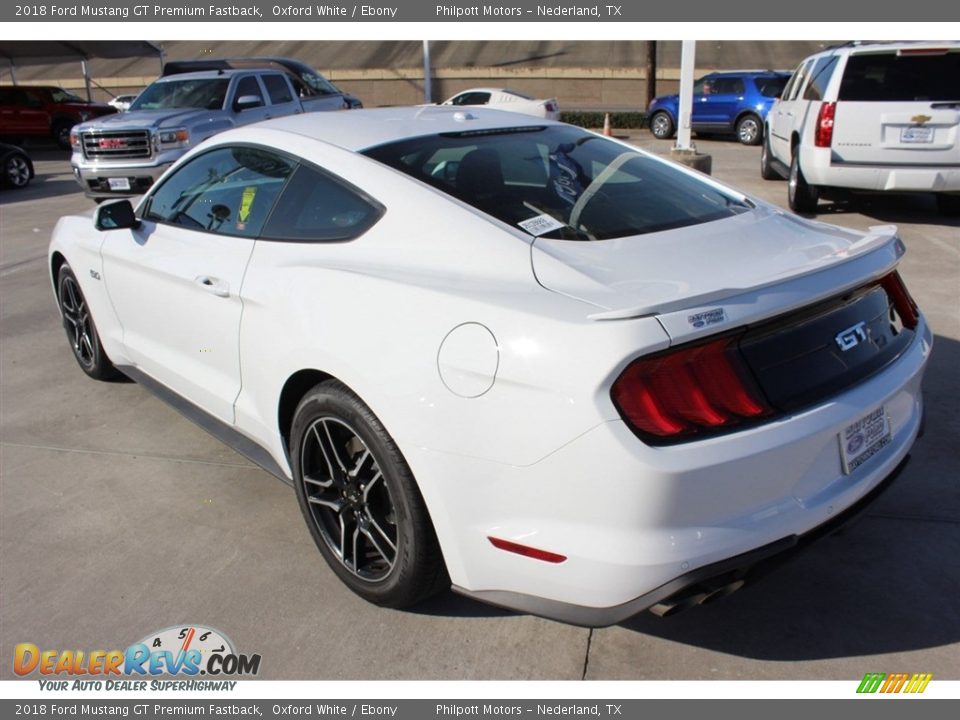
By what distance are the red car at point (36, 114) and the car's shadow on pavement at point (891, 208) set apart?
21.4 metres

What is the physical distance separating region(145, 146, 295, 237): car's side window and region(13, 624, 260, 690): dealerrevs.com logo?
1580 millimetres

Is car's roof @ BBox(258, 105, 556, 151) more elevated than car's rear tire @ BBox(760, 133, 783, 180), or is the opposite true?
car's roof @ BBox(258, 105, 556, 151)

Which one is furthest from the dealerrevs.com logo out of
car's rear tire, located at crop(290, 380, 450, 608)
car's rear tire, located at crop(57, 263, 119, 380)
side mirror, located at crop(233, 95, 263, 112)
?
side mirror, located at crop(233, 95, 263, 112)

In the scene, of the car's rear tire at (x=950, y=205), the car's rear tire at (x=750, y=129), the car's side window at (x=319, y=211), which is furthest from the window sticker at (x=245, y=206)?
the car's rear tire at (x=750, y=129)

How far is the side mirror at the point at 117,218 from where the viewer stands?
4.19 m

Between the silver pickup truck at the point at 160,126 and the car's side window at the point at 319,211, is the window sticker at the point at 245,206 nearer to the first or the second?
the car's side window at the point at 319,211

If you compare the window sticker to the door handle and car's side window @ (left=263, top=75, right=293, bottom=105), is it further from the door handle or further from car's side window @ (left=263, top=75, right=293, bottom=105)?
car's side window @ (left=263, top=75, right=293, bottom=105)

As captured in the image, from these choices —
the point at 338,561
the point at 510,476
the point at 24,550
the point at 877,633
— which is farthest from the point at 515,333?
the point at 24,550

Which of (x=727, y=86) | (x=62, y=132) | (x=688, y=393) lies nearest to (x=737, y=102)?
(x=727, y=86)

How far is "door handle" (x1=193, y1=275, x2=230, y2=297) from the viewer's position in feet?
11.3

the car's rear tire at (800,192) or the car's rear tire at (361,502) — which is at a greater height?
the car's rear tire at (361,502)

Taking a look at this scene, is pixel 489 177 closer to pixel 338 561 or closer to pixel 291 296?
pixel 291 296

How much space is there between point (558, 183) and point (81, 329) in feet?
11.3

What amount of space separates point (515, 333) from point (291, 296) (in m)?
1.05
